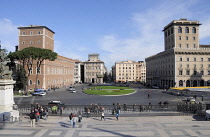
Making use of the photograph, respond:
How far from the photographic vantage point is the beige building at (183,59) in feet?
197

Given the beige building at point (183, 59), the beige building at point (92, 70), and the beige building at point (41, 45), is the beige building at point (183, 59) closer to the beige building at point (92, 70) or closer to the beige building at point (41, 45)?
the beige building at point (92, 70)

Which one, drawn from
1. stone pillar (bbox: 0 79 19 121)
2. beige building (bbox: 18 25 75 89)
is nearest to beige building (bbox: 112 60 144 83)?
beige building (bbox: 18 25 75 89)

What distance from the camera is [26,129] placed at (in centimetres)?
1430

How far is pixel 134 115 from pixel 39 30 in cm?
5130

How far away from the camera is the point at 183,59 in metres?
60.3

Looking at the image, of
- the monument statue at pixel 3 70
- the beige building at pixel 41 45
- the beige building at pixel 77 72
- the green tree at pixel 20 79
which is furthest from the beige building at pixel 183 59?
the monument statue at pixel 3 70

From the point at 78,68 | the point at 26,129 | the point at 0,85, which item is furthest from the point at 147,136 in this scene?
the point at 78,68

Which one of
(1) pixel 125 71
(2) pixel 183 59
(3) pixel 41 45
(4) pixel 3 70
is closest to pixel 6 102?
(4) pixel 3 70

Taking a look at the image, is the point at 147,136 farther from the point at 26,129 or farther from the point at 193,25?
the point at 193,25

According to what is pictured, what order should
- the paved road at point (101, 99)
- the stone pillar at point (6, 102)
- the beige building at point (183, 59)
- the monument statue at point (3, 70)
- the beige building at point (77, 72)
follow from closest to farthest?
the stone pillar at point (6, 102) → the monument statue at point (3, 70) → the paved road at point (101, 99) → the beige building at point (183, 59) → the beige building at point (77, 72)

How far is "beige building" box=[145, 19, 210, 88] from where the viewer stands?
2360 inches

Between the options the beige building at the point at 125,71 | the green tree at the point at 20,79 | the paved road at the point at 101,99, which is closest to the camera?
the paved road at the point at 101,99

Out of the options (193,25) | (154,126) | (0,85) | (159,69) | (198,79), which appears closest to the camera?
(154,126)

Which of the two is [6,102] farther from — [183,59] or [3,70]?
[183,59]
